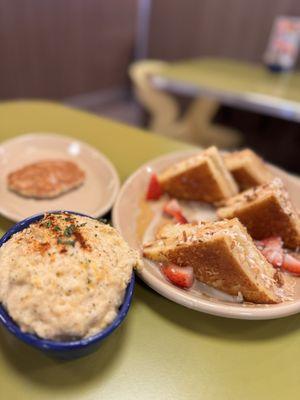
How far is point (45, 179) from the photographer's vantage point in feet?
4.61

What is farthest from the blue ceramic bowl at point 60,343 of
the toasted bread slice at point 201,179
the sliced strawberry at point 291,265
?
the toasted bread slice at point 201,179

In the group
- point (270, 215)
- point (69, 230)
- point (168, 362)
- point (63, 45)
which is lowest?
point (63, 45)

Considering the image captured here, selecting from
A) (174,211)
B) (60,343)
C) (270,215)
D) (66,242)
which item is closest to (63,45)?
(174,211)

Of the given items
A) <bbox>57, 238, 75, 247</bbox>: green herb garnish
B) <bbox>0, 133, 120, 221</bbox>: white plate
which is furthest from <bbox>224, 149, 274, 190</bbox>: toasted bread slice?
<bbox>57, 238, 75, 247</bbox>: green herb garnish

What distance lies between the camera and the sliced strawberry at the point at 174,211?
1.30m

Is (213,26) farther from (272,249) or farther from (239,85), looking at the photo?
(272,249)

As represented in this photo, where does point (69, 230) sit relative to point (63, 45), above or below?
above

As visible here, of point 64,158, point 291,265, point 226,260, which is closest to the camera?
point 226,260

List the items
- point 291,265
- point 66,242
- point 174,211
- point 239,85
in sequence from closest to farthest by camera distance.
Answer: point 66,242
point 291,265
point 174,211
point 239,85

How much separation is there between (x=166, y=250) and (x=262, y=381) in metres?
0.41

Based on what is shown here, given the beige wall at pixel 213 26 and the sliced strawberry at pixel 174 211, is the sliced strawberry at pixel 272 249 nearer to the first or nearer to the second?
the sliced strawberry at pixel 174 211

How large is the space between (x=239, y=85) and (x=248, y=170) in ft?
5.75

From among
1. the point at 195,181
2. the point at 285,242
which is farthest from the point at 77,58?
the point at 285,242

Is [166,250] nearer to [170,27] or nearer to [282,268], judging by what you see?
[282,268]
